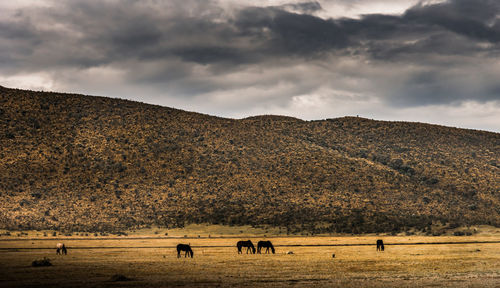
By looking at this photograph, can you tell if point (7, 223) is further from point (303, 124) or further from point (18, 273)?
point (303, 124)

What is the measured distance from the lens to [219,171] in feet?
341

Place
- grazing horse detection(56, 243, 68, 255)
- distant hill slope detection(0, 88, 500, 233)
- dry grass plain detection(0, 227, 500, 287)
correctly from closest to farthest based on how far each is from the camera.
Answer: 1. dry grass plain detection(0, 227, 500, 287)
2. grazing horse detection(56, 243, 68, 255)
3. distant hill slope detection(0, 88, 500, 233)

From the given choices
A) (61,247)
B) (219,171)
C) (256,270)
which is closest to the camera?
(256,270)

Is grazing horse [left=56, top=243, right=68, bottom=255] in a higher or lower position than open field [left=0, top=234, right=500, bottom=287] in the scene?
higher

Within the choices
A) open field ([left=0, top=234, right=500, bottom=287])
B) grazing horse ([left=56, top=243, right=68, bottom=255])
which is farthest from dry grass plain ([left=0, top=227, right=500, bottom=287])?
grazing horse ([left=56, top=243, right=68, bottom=255])

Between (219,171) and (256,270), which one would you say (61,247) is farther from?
(219,171)

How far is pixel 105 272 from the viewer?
33500 millimetres

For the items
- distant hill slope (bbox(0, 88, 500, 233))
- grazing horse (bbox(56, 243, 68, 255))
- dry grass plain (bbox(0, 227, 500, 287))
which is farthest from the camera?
distant hill slope (bbox(0, 88, 500, 233))

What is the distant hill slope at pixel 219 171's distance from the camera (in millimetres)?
88625

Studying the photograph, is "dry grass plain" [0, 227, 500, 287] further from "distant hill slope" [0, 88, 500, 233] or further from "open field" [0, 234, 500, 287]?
"distant hill slope" [0, 88, 500, 233]

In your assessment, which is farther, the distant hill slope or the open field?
the distant hill slope

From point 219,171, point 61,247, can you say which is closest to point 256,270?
point 61,247

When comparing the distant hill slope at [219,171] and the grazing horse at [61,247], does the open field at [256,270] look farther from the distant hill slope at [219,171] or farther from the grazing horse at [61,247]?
the distant hill slope at [219,171]

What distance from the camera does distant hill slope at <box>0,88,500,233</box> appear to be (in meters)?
88.6
